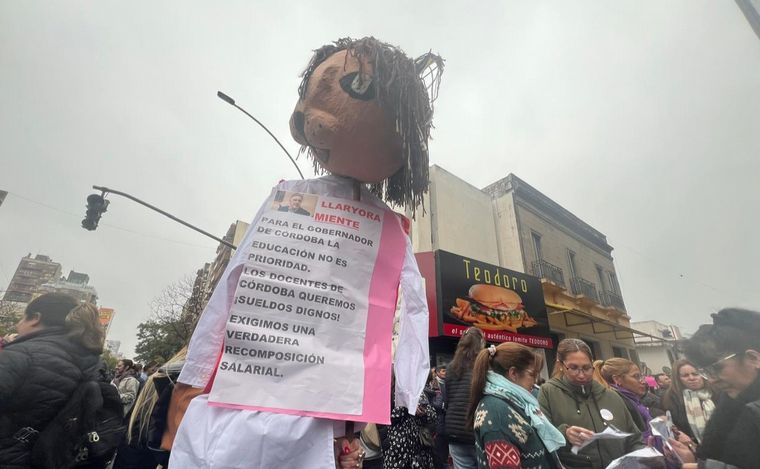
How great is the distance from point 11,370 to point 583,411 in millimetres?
3839

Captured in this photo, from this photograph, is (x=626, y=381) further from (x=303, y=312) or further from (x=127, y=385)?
(x=127, y=385)

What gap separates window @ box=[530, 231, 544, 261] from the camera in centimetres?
1419

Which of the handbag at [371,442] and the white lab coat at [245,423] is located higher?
the white lab coat at [245,423]

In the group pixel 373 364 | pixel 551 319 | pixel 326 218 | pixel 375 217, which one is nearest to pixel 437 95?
pixel 375 217

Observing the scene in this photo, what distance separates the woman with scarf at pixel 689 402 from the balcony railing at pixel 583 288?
12.8 m

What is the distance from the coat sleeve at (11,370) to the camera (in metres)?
2.04

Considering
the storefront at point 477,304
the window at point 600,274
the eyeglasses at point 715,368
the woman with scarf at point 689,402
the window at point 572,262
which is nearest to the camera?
the eyeglasses at point 715,368

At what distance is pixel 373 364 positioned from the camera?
4.96 feet

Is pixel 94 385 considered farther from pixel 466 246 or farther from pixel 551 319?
pixel 551 319

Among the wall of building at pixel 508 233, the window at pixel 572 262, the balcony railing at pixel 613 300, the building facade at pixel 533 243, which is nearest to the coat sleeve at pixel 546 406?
the building facade at pixel 533 243

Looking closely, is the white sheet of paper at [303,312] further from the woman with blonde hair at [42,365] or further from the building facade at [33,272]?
the building facade at [33,272]

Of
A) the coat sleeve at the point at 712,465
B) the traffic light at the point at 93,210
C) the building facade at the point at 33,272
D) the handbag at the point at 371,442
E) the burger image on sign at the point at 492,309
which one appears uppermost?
the building facade at the point at 33,272

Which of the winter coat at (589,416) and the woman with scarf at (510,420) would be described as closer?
the woman with scarf at (510,420)

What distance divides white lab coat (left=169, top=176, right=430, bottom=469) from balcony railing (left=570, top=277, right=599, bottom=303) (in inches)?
622
